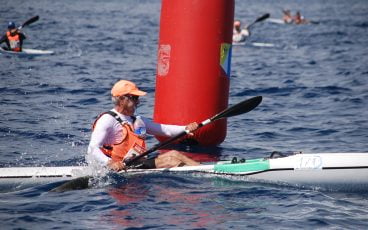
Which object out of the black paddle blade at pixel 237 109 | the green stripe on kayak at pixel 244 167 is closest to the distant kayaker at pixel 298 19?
the black paddle blade at pixel 237 109

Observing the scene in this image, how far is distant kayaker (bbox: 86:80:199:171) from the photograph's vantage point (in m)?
7.53

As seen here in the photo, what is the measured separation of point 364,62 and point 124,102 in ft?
48.2

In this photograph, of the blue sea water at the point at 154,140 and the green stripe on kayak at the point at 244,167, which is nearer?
the blue sea water at the point at 154,140

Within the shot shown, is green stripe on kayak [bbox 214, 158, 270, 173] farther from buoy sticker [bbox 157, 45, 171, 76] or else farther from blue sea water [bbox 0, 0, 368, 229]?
buoy sticker [bbox 157, 45, 171, 76]

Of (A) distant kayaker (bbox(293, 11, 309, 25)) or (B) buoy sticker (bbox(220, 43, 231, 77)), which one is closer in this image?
(B) buoy sticker (bbox(220, 43, 231, 77))

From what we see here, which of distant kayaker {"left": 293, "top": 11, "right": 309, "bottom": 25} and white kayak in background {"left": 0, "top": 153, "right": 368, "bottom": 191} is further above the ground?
distant kayaker {"left": 293, "top": 11, "right": 309, "bottom": 25}

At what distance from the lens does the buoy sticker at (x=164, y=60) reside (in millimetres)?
9008

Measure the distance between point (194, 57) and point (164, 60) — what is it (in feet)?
1.40

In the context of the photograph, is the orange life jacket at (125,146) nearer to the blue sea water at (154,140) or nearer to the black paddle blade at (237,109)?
the blue sea water at (154,140)

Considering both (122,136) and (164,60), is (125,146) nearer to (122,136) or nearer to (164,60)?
(122,136)

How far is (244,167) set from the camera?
7758 mm

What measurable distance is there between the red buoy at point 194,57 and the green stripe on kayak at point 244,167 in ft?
4.19

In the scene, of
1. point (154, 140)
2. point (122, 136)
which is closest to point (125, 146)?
point (122, 136)

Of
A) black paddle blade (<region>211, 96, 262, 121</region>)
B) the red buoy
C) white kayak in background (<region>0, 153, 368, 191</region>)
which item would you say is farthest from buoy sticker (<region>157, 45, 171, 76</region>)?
white kayak in background (<region>0, 153, 368, 191</region>)
